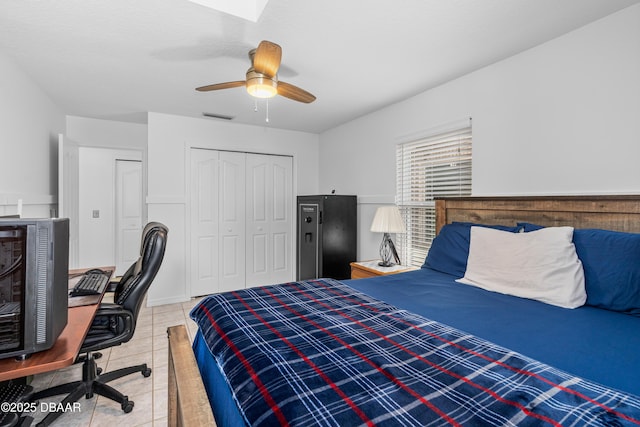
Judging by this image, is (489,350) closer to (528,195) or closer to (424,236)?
(528,195)

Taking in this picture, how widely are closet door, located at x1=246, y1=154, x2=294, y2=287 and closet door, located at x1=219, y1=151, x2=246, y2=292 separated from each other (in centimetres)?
9

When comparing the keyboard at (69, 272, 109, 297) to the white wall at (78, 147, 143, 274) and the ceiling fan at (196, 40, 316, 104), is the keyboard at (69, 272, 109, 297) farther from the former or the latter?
the white wall at (78, 147, 143, 274)

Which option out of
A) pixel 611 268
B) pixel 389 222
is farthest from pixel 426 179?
pixel 611 268

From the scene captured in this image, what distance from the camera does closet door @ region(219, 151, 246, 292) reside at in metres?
4.32

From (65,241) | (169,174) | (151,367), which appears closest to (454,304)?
(65,241)

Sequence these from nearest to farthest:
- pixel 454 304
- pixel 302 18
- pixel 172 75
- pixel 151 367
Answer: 1. pixel 454 304
2. pixel 302 18
3. pixel 151 367
4. pixel 172 75

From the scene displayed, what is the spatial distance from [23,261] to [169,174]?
3.03 metres

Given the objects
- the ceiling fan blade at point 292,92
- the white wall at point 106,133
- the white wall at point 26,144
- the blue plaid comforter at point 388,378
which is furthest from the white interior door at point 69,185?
the blue plaid comforter at point 388,378

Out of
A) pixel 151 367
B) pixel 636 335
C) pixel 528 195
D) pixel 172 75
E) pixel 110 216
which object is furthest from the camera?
pixel 110 216

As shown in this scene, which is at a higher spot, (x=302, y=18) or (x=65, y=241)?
(x=302, y=18)

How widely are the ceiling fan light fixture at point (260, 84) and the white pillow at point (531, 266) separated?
1749 mm

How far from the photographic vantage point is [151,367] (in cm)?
241

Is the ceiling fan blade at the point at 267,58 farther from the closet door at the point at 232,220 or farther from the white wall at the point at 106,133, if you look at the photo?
the white wall at the point at 106,133

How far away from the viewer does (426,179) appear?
3123mm
